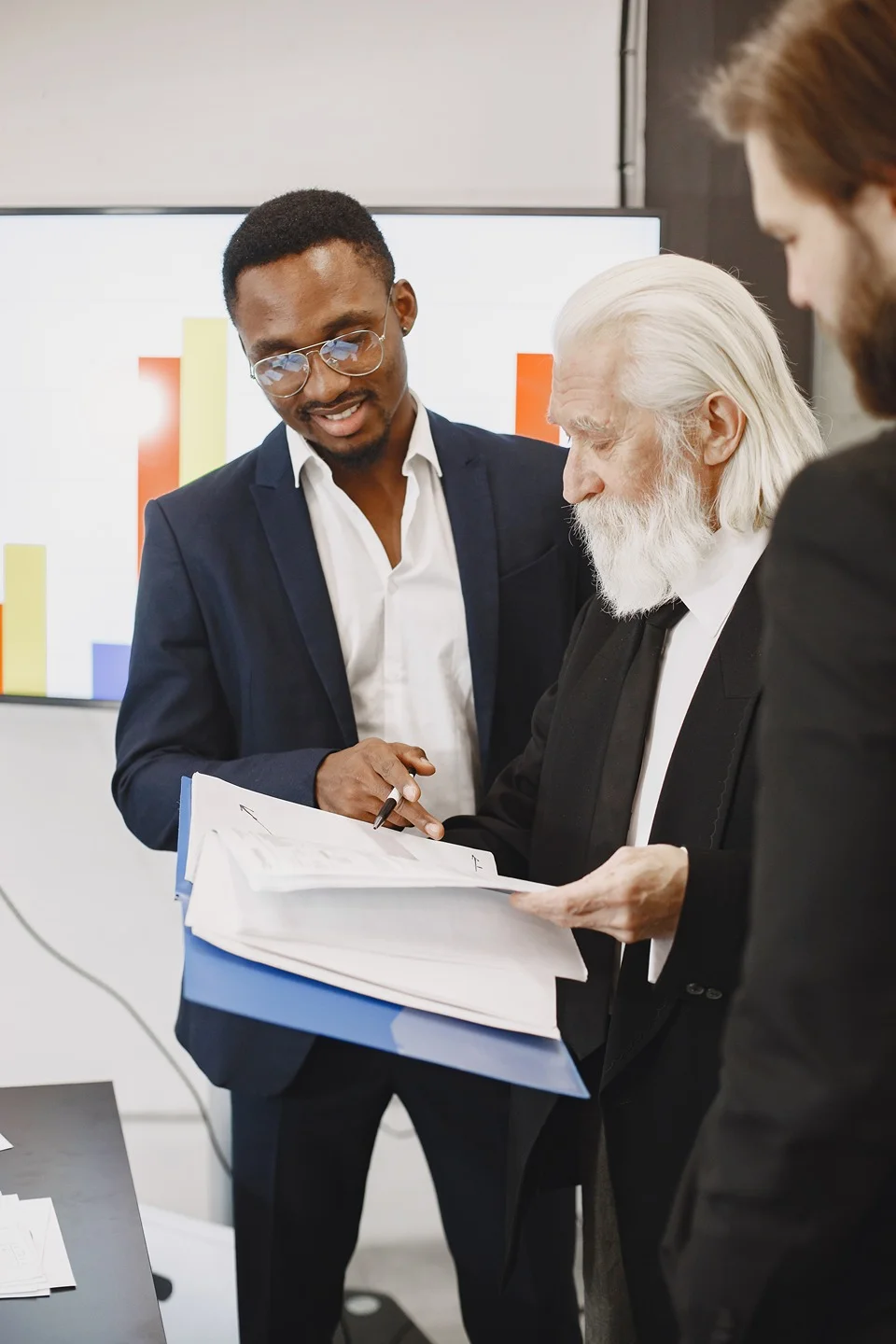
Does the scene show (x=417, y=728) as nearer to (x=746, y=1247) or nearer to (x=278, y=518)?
(x=278, y=518)

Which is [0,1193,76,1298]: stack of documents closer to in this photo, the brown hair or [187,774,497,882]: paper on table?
[187,774,497,882]: paper on table

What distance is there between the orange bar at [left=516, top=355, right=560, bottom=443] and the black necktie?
1.02 meters

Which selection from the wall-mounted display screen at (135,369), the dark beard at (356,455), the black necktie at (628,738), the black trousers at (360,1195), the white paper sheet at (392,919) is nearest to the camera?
the white paper sheet at (392,919)

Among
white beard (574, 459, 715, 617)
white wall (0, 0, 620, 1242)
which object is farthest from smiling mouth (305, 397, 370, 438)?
white wall (0, 0, 620, 1242)

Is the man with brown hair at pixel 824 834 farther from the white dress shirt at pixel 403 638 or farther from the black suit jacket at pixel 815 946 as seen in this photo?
the white dress shirt at pixel 403 638

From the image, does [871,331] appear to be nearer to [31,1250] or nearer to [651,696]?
[651,696]

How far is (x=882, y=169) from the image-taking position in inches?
25.4

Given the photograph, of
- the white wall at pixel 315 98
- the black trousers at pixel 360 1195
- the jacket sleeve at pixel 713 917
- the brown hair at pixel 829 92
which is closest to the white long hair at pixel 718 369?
the jacket sleeve at pixel 713 917

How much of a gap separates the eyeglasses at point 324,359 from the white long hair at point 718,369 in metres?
0.42

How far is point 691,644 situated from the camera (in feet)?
4.41

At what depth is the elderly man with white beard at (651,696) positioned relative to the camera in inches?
47.4

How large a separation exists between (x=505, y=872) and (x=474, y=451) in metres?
0.69

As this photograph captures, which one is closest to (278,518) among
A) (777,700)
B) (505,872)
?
(505,872)

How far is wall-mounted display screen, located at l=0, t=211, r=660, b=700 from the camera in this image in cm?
226
